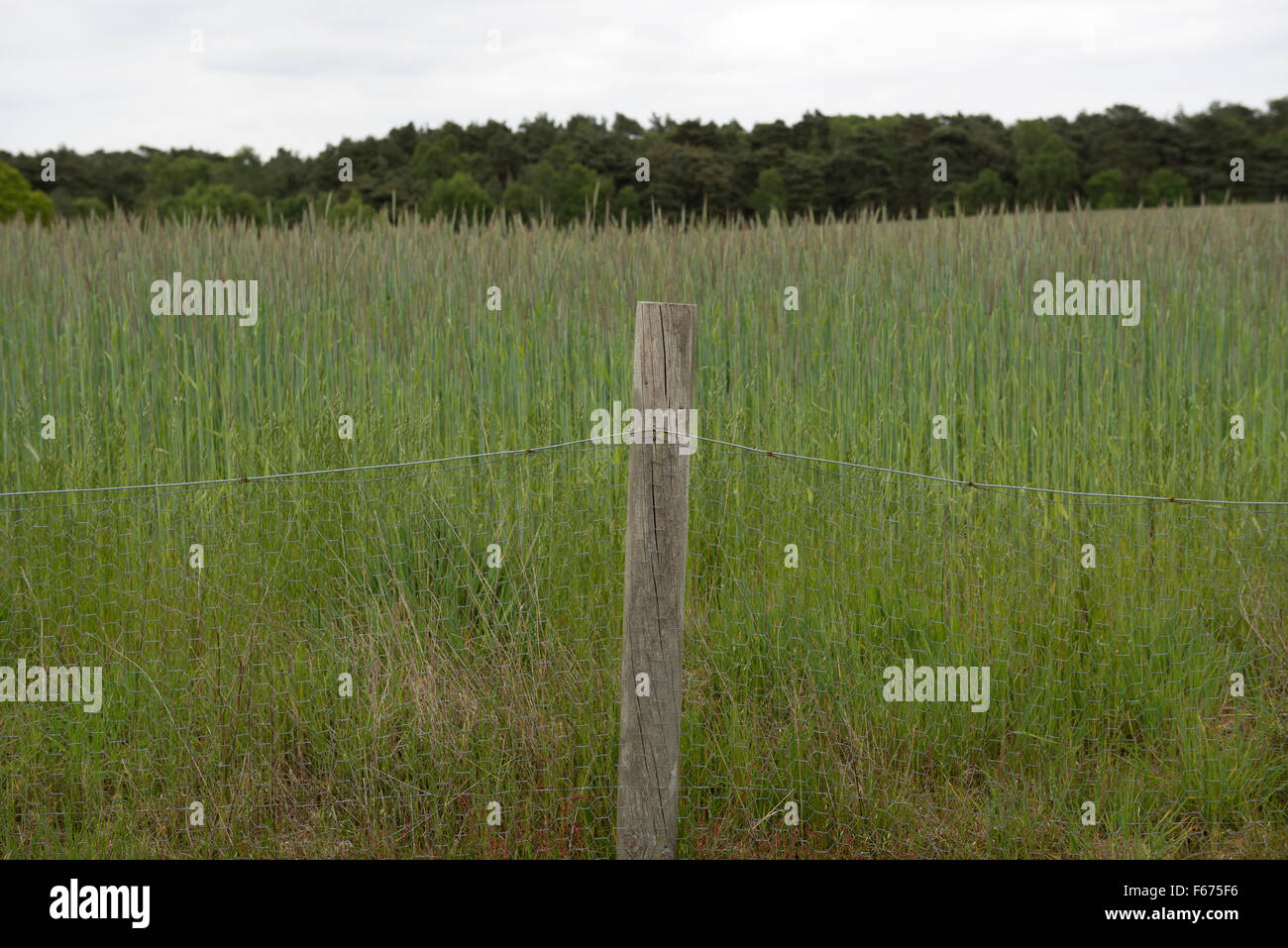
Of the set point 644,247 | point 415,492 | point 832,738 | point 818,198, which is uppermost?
point 818,198

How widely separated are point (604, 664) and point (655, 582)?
0.90 m

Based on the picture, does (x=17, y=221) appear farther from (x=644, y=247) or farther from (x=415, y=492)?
(x=415, y=492)

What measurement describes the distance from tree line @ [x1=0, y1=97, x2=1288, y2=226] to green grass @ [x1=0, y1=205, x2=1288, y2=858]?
8982 mm

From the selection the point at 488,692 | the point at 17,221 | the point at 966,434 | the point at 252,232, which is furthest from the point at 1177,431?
the point at 17,221

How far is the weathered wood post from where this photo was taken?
262 cm

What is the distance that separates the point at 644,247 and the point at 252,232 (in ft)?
8.25

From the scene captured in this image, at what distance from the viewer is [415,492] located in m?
4.01

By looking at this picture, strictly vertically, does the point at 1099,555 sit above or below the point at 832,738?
above
